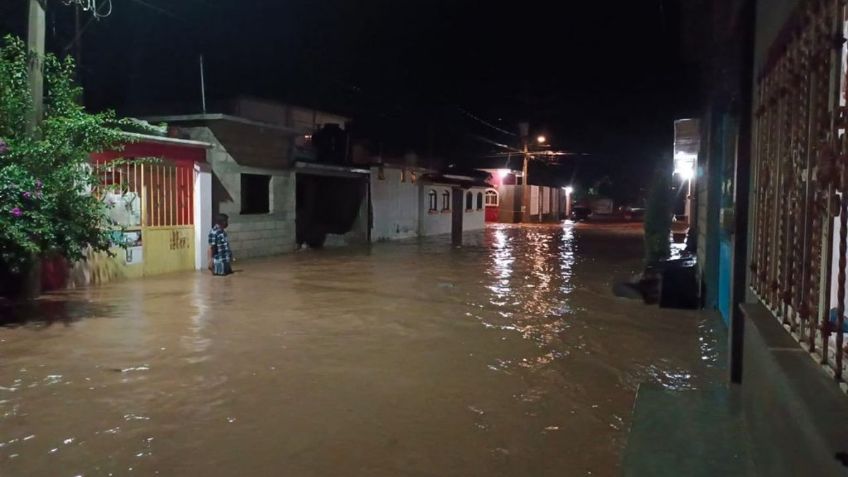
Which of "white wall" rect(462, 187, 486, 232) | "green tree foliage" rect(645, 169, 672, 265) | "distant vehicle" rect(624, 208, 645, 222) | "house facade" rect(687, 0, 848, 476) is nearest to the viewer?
"house facade" rect(687, 0, 848, 476)

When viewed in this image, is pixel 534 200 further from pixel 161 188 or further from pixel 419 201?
pixel 161 188

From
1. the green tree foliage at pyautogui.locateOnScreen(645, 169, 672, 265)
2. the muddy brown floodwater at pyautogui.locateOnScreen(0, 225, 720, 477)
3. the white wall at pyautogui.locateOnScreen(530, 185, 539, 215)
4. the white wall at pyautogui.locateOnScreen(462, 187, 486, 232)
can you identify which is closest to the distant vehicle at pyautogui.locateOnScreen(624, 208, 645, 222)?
the white wall at pyautogui.locateOnScreen(530, 185, 539, 215)

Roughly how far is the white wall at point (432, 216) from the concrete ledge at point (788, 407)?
83.0 ft

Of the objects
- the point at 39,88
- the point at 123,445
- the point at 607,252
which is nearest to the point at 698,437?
the point at 123,445

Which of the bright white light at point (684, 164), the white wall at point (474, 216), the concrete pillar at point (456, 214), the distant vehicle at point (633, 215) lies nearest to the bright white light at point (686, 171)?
the bright white light at point (684, 164)

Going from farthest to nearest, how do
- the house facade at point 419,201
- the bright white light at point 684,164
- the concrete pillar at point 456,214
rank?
the concrete pillar at point 456,214, the house facade at point 419,201, the bright white light at point 684,164

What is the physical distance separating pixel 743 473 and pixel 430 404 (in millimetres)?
2463

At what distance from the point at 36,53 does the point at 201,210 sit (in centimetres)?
595

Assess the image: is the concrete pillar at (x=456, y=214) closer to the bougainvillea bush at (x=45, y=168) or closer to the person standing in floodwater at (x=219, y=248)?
the person standing in floodwater at (x=219, y=248)

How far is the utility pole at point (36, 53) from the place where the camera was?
9984 mm

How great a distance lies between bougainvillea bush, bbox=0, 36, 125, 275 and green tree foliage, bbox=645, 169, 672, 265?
9.36 meters

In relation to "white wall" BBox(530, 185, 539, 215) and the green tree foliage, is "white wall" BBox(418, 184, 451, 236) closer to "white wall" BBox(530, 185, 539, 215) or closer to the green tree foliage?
"white wall" BBox(530, 185, 539, 215)

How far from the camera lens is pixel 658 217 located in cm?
1323

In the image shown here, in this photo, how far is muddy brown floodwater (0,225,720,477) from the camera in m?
4.56
